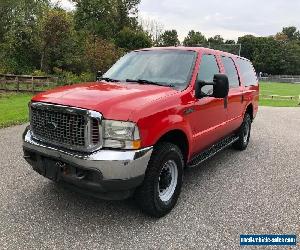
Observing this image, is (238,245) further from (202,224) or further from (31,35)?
(31,35)

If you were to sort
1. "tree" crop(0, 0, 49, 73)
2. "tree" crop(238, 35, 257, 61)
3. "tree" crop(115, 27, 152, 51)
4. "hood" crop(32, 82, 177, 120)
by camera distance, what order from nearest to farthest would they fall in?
"hood" crop(32, 82, 177, 120) < "tree" crop(0, 0, 49, 73) < "tree" crop(115, 27, 152, 51) < "tree" crop(238, 35, 257, 61)

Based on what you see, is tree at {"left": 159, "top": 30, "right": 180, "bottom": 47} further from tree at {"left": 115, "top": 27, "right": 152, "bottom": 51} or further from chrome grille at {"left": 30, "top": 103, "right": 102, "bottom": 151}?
chrome grille at {"left": 30, "top": 103, "right": 102, "bottom": 151}

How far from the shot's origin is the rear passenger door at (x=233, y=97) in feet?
20.7

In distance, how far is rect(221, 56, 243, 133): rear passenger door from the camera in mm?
6316

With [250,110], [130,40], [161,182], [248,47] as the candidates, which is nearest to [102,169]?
[161,182]

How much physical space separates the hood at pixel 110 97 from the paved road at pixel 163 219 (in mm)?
1329

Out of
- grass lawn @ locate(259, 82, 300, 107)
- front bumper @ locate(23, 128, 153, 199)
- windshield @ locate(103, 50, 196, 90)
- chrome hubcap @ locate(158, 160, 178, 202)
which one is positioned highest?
windshield @ locate(103, 50, 196, 90)

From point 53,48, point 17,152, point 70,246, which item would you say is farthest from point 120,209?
point 53,48

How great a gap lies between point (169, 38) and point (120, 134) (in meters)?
83.7

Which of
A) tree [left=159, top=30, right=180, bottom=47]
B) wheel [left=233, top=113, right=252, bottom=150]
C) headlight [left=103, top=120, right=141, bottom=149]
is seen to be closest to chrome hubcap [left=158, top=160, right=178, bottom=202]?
headlight [left=103, top=120, right=141, bottom=149]

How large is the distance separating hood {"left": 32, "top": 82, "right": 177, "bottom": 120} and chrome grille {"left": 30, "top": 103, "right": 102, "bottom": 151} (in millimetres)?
86

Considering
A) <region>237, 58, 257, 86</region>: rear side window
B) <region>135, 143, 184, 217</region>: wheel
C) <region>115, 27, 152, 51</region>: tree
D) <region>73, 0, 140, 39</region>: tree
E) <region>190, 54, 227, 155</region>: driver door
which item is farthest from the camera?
<region>73, 0, 140, 39</region>: tree

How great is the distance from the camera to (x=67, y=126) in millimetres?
3963

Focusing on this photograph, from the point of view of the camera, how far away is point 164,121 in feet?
13.8
